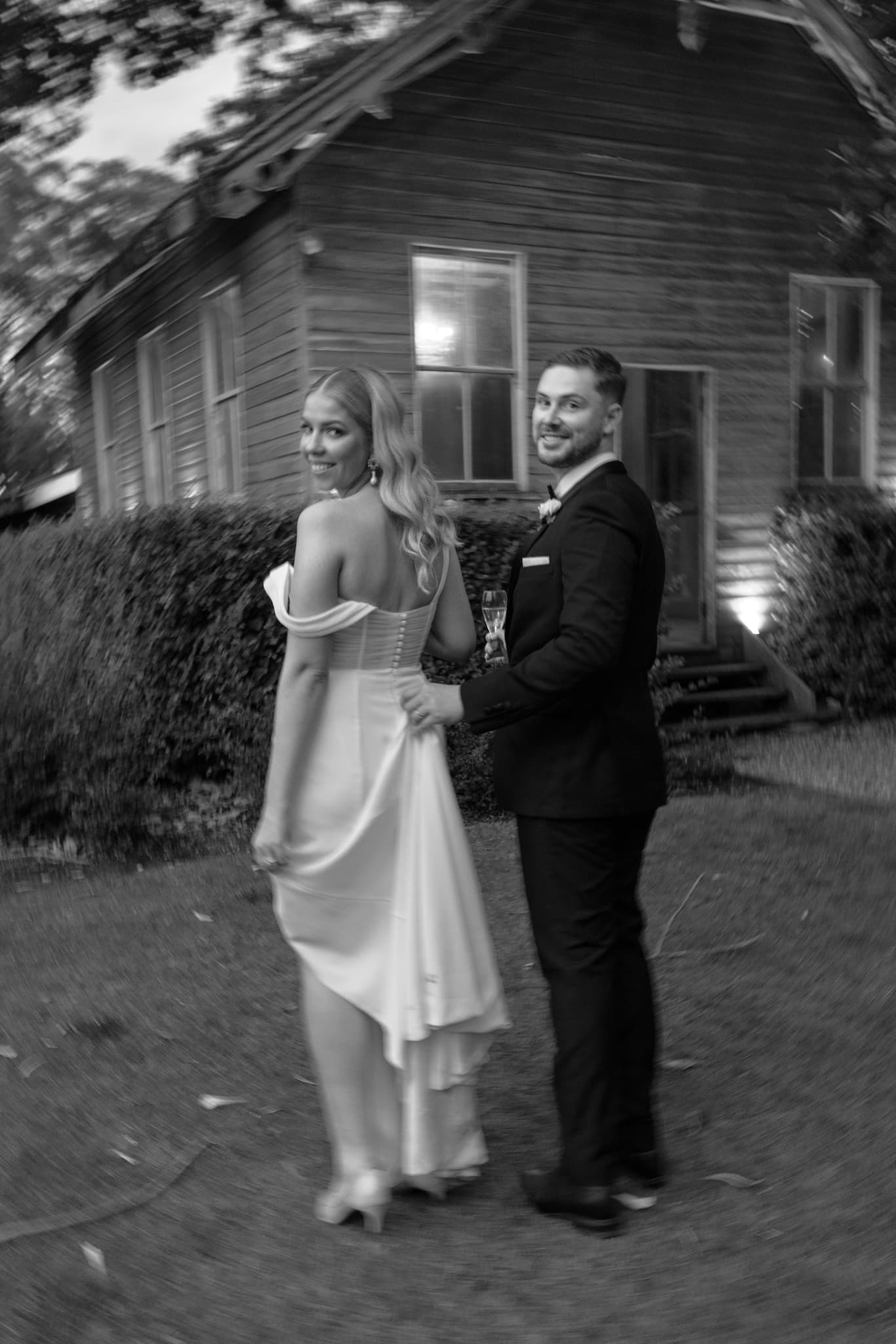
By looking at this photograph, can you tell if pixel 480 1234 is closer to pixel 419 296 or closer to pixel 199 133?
pixel 419 296

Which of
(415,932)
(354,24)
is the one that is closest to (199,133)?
A: (354,24)

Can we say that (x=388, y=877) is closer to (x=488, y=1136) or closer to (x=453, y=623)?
(x=453, y=623)

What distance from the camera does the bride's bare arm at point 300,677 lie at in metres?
2.95

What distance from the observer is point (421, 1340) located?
269cm

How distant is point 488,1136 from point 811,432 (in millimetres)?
9713

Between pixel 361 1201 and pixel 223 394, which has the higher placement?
pixel 223 394

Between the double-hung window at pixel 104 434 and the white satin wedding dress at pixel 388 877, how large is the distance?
1353 centimetres

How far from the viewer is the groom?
2936mm

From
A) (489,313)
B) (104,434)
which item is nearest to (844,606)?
(489,313)

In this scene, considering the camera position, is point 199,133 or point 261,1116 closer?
point 261,1116

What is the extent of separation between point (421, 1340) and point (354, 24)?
20.5 meters

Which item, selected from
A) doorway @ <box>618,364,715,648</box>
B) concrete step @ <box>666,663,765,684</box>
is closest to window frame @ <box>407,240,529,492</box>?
doorway @ <box>618,364,715,648</box>

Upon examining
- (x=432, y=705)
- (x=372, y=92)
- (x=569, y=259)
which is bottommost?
(x=432, y=705)

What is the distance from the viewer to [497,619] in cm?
319
